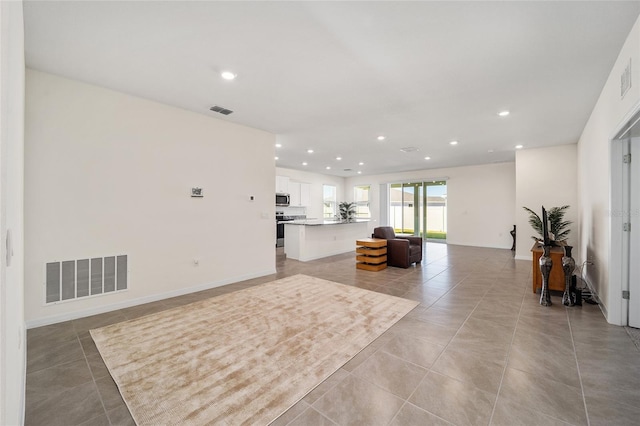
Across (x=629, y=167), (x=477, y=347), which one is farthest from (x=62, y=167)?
(x=629, y=167)

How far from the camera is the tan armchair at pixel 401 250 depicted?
5.73 meters

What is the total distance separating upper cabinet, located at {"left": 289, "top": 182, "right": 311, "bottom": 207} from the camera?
9.78 metres

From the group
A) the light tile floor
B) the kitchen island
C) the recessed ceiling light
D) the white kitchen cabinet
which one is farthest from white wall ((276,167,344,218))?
the light tile floor

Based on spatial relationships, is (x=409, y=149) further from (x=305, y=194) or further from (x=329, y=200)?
(x=329, y=200)

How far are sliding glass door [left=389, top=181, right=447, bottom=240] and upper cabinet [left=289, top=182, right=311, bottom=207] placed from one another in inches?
139

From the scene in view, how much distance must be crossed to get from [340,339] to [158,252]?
109 inches

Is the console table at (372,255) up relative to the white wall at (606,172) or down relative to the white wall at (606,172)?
down

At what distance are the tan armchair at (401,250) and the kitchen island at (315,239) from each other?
146 cm

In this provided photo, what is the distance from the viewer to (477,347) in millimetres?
2477

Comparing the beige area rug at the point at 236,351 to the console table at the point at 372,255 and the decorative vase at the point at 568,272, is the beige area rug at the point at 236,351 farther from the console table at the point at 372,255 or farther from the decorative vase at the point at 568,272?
the decorative vase at the point at 568,272

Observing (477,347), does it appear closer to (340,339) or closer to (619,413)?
(619,413)

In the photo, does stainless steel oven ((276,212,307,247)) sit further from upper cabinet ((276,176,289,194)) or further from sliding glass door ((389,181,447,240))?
sliding glass door ((389,181,447,240))

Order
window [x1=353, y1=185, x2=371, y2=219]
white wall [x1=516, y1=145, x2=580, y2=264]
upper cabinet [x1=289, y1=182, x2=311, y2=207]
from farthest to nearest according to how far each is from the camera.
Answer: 1. window [x1=353, y1=185, x2=371, y2=219]
2. upper cabinet [x1=289, y1=182, x2=311, y2=207]
3. white wall [x1=516, y1=145, x2=580, y2=264]
